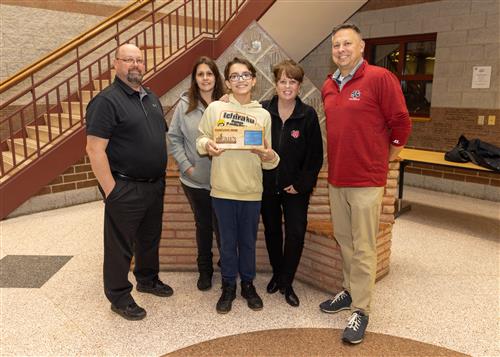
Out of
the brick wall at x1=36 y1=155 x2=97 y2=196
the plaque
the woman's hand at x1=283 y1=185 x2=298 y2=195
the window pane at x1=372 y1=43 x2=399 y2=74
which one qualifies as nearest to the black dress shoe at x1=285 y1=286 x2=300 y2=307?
the woman's hand at x1=283 y1=185 x2=298 y2=195

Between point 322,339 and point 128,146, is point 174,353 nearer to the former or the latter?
point 322,339

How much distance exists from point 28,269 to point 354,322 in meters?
2.59

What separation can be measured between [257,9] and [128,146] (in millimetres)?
3914

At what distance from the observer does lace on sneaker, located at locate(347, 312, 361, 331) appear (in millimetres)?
2227

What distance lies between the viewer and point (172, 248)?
122 inches

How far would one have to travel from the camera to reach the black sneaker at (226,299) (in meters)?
2.50

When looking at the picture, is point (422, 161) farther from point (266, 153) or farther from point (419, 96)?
point (266, 153)

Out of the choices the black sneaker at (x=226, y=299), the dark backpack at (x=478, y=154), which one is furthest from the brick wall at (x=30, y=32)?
the dark backpack at (x=478, y=154)

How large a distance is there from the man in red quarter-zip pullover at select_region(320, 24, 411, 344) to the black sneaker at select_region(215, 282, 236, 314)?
2.46 ft

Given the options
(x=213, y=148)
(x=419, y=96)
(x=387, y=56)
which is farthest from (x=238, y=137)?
(x=387, y=56)

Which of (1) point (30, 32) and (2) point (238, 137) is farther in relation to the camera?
(1) point (30, 32)

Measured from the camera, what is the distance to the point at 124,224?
231 centimetres

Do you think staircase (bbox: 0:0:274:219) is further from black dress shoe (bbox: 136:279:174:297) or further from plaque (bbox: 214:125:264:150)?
plaque (bbox: 214:125:264:150)

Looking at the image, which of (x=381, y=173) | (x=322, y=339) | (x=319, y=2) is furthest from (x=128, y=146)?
(x=319, y=2)
